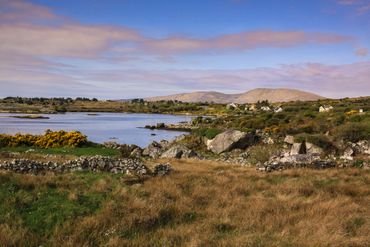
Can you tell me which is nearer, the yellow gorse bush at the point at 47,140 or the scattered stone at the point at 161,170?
the scattered stone at the point at 161,170

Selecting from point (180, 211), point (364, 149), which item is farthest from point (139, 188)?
point (364, 149)

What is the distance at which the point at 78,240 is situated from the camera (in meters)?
9.46

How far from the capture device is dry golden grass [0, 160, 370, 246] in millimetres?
9617

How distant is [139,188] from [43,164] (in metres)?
6.49

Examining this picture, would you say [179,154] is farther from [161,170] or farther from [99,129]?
[99,129]

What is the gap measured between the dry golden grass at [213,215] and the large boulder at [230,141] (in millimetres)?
22305

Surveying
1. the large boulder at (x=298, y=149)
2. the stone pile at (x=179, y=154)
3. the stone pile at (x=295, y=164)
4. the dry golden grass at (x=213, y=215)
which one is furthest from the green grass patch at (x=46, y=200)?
the large boulder at (x=298, y=149)

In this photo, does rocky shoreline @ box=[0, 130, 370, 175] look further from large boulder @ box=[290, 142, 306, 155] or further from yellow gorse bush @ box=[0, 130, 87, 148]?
yellow gorse bush @ box=[0, 130, 87, 148]

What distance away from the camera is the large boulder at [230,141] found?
→ 4047 cm

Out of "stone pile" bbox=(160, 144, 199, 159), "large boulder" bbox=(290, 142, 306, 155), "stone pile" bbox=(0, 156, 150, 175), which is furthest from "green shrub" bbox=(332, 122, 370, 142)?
"stone pile" bbox=(0, 156, 150, 175)

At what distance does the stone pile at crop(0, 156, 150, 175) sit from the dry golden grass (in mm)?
2428

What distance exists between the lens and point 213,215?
1212 centimetres

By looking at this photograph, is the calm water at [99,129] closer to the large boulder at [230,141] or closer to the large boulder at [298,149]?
the large boulder at [230,141]

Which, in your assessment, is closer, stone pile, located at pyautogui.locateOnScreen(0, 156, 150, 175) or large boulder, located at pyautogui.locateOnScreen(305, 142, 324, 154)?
stone pile, located at pyautogui.locateOnScreen(0, 156, 150, 175)
